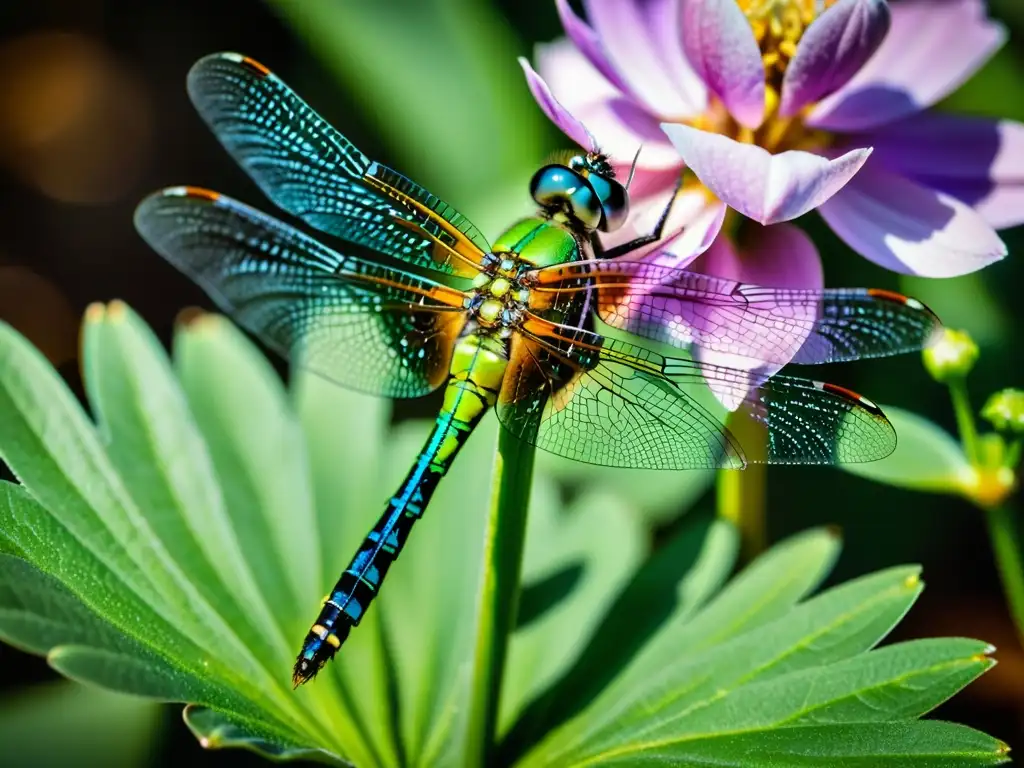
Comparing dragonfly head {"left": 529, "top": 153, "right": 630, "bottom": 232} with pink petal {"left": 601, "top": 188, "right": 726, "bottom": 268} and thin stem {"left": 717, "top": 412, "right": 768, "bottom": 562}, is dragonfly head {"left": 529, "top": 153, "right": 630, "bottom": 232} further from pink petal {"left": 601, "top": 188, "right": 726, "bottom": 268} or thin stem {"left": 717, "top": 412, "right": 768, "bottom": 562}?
thin stem {"left": 717, "top": 412, "right": 768, "bottom": 562}

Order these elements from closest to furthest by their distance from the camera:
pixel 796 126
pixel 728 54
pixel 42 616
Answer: pixel 42 616 → pixel 728 54 → pixel 796 126

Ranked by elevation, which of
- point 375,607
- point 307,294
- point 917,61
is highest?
point 917,61

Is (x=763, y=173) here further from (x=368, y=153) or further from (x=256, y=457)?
(x=368, y=153)

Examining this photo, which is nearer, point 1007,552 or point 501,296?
point 501,296

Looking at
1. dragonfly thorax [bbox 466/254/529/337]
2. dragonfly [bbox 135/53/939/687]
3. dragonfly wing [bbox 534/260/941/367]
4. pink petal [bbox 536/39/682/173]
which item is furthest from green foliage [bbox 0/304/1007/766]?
pink petal [bbox 536/39/682/173]

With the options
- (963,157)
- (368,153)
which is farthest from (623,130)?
(368,153)
